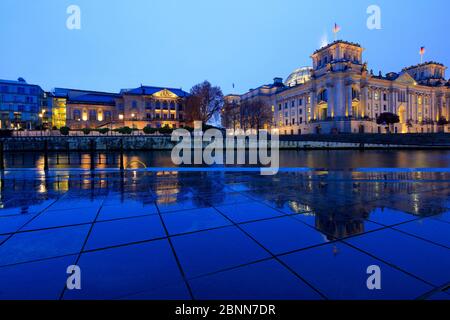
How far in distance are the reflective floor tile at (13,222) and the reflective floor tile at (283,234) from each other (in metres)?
3.80

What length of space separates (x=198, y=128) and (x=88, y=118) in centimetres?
4858

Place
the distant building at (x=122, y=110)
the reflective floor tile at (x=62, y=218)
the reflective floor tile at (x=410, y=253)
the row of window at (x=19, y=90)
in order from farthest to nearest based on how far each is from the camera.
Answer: the distant building at (x=122, y=110), the row of window at (x=19, y=90), the reflective floor tile at (x=62, y=218), the reflective floor tile at (x=410, y=253)

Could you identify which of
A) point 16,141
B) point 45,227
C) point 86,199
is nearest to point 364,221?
point 45,227

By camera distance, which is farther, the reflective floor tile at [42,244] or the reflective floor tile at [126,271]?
the reflective floor tile at [42,244]

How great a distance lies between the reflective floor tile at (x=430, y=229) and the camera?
370cm

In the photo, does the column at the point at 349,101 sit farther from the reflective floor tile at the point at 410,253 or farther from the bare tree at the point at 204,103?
the reflective floor tile at the point at 410,253

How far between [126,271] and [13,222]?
3207mm

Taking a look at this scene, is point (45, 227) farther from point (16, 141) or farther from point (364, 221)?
point (16, 141)

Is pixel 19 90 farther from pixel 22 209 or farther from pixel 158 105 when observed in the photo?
pixel 22 209

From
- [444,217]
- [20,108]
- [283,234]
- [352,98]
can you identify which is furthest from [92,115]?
[444,217]

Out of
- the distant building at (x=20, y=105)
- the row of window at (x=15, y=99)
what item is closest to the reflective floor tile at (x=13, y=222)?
the distant building at (x=20, y=105)

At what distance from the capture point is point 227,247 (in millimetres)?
3455

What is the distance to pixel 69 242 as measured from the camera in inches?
144

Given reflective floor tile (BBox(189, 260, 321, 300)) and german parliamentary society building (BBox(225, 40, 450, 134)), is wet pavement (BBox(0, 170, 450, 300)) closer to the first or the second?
reflective floor tile (BBox(189, 260, 321, 300))
